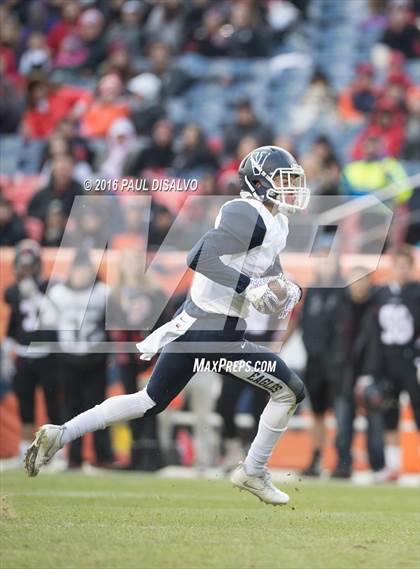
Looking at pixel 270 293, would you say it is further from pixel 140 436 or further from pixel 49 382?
pixel 49 382

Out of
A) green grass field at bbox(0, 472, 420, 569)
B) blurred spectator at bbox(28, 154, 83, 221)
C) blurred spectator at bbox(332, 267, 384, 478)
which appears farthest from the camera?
blurred spectator at bbox(28, 154, 83, 221)

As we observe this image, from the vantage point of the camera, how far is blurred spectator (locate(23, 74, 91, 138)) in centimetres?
1556

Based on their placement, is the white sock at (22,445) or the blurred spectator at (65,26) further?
the blurred spectator at (65,26)

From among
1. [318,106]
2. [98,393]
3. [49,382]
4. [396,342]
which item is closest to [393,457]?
[396,342]

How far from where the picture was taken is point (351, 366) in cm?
1076

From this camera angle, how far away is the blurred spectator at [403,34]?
15000mm

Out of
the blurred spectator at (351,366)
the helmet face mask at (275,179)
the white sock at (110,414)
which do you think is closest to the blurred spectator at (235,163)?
the blurred spectator at (351,366)

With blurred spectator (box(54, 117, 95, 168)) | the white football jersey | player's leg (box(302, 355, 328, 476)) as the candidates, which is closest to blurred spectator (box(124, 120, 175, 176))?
blurred spectator (box(54, 117, 95, 168))

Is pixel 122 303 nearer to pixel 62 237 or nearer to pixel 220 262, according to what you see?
pixel 62 237

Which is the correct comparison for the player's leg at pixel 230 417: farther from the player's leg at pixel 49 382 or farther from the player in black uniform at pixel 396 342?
the player's leg at pixel 49 382

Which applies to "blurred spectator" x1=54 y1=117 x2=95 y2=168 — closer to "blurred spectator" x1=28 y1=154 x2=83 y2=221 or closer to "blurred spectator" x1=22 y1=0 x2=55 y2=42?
"blurred spectator" x1=28 y1=154 x2=83 y2=221

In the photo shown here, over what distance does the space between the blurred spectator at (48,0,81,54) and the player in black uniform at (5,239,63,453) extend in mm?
7072

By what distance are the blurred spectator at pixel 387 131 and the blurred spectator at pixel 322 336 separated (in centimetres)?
296

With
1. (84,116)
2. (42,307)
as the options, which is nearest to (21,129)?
(84,116)
